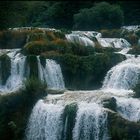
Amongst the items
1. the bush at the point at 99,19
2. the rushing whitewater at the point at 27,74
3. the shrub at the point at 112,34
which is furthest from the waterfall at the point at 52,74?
the bush at the point at 99,19

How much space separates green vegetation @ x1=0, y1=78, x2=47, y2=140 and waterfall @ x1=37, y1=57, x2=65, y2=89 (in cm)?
371

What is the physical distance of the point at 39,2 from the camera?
50.2 meters

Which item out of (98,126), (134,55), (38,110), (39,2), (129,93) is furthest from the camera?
(39,2)

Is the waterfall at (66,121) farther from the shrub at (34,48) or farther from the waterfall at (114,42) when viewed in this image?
the waterfall at (114,42)

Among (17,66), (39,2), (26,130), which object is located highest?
(39,2)

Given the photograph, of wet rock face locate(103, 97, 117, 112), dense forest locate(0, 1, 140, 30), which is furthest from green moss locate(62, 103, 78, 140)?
dense forest locate(0, 1, 140, 30)

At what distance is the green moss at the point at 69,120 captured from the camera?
23694 mm

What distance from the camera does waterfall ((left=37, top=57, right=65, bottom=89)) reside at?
29.4 meters

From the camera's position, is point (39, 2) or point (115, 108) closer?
point (115, 108)

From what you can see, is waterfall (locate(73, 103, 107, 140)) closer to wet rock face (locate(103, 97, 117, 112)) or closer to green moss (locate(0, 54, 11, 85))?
wet rock face (locate(103, 97, 117, 112))

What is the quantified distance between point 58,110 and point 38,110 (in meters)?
1.11

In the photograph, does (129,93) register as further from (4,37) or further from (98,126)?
(4,37)

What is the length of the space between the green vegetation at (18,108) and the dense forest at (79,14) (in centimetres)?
1590

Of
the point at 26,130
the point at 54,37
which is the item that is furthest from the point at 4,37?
the point at 26,130
